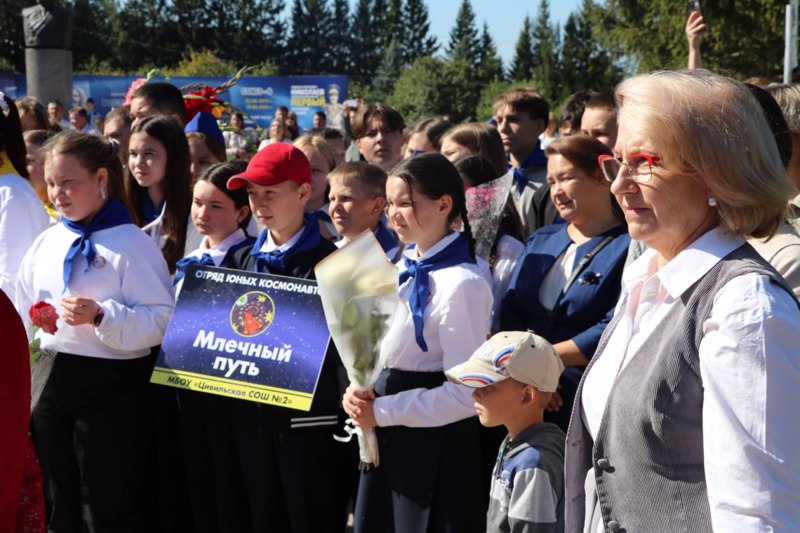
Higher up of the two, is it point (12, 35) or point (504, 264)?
point (12, 35)

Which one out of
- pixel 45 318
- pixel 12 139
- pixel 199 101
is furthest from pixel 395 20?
pixel 45 318

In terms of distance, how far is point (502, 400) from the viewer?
3.23 meters

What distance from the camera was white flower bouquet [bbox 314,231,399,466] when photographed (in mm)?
3533

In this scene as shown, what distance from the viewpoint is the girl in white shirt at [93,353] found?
4.32 m

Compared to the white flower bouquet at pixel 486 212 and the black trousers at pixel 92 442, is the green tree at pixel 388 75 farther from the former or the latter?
the black trousers at pixel 92 442

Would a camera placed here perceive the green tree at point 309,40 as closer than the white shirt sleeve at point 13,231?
No

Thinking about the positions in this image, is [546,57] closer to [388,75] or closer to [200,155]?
[388,75]

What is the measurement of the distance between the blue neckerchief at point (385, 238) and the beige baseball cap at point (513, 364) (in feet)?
6.49

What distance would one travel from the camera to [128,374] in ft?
14.6

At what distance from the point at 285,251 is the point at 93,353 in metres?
1.05

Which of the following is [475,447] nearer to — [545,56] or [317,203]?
A: [317,203]

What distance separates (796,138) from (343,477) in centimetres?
266

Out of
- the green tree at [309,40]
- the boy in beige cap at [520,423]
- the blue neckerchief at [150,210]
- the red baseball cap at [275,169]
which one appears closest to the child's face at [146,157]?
the blue neckerchief at [150,210]

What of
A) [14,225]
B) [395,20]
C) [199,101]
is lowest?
[14,225]
